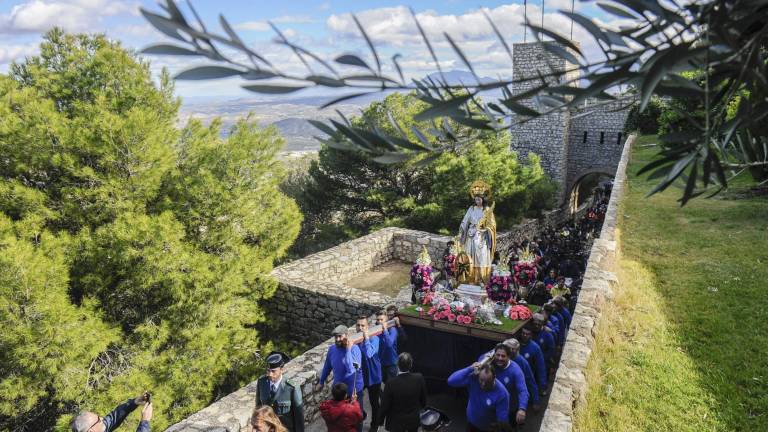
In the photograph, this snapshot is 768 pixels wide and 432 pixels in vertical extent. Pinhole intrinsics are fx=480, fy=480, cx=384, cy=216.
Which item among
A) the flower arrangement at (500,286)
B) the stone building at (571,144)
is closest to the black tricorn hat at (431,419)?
the flower arrangement at (500,286)

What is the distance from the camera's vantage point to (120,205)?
855cm

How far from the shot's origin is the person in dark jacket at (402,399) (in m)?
4.34

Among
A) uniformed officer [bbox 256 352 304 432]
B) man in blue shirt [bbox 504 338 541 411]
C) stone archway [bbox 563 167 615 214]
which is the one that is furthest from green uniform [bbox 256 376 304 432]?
stone archway [bbox 563 167 615 214]

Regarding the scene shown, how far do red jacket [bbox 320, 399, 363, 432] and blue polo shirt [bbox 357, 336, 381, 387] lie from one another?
4.14 ft

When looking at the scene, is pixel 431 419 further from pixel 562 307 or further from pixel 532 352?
pixel 562 307

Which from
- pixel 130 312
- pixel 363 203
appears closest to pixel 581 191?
pixel 363 203

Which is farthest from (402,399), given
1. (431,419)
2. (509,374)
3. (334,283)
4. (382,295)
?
(334,283)

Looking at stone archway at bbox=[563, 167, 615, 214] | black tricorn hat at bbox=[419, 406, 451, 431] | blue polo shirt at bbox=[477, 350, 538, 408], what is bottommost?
stone archway at bbox=[563, 167, 615, 214]

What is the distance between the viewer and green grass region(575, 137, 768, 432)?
381cm

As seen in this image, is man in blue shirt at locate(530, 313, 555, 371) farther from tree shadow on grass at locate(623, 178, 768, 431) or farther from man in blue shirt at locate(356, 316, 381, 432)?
man in blue shirt at locate(356, 316, 381, 432)

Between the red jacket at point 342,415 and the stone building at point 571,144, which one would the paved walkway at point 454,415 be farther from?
the stone building at point 571,144

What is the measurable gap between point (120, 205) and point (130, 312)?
198 cm

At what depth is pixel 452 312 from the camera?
6.55 metres

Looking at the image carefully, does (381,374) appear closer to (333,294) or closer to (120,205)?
(333,294)
